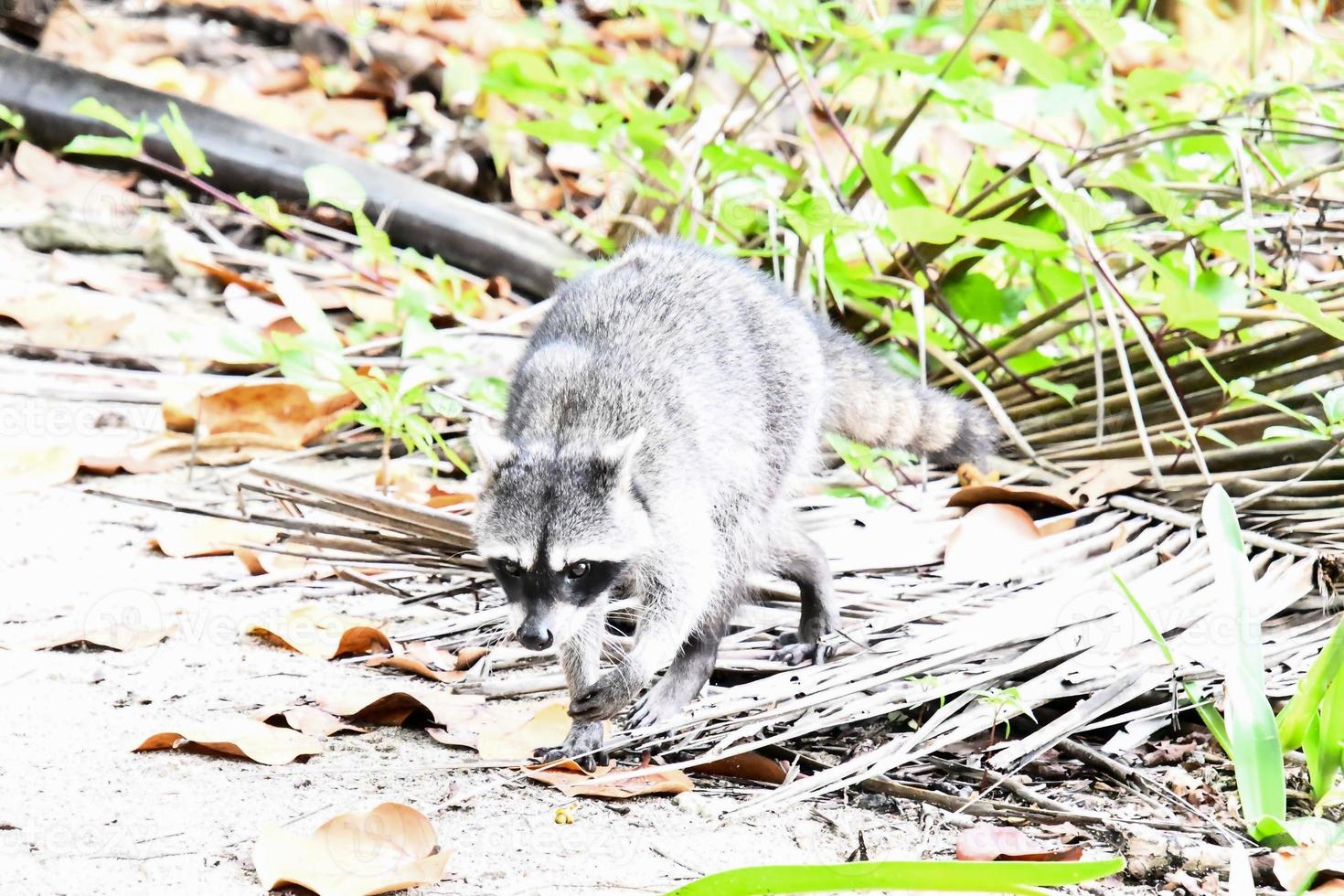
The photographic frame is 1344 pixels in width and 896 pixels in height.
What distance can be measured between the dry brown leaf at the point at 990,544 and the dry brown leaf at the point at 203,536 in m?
1.87

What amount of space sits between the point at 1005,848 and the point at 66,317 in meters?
4.07

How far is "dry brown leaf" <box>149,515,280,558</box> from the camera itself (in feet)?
12.5

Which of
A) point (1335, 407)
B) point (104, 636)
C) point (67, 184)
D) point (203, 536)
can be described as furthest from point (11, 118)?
point (1335, 407)

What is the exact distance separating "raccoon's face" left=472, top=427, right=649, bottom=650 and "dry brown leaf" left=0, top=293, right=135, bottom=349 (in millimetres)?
2489

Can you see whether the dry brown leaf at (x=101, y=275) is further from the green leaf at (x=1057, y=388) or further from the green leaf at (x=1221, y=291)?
the green leaf at (x=1221, y=291)

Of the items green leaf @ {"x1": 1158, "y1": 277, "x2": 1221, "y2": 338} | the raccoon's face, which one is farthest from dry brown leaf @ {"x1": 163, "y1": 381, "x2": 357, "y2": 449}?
green leaf @ {"x1": 1158, "y1": 277, "x2": 1221, "y2": 338}

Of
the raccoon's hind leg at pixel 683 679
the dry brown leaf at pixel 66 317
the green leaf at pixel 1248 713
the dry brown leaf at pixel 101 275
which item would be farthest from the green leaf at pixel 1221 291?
the dry brown leaf at pixel 101 275

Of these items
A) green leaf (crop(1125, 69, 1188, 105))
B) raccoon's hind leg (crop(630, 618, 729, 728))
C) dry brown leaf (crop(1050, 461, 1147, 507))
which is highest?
green leaf (crop(1125, 69, 1188, 105))

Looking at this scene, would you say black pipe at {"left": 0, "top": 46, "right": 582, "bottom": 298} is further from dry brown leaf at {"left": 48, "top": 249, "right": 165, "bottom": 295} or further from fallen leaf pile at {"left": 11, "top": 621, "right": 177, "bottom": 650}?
fallen leaf pile at {"left": 11, "top": 621, "right": 177, "bottom": 650}

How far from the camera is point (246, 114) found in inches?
262

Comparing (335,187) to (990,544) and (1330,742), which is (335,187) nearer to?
(990,544)

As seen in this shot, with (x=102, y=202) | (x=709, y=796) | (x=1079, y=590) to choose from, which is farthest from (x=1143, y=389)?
(x=102, y=202)

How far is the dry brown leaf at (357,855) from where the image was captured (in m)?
2.14

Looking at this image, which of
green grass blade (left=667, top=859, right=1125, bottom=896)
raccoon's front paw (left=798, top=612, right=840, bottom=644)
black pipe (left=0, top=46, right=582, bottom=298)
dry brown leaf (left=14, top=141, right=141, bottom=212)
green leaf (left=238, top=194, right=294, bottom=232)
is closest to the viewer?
green grass blade (left=667, top=859, right=1125, bottom=896)
